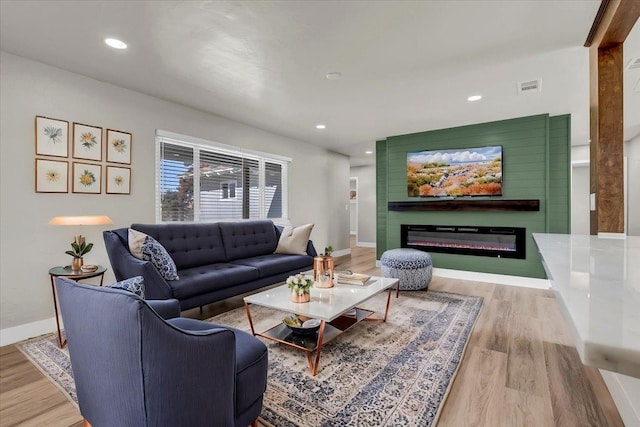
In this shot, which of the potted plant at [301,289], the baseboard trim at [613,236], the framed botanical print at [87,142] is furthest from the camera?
the framed botanical print at [87,142]

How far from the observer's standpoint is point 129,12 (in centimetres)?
210

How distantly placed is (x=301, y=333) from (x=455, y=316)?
1.72 m

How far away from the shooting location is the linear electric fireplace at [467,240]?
4.58m

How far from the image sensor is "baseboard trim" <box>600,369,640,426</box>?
1475 mm

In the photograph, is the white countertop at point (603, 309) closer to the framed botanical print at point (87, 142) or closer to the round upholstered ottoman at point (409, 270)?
the round upholstered ottoman at point (409, 270)

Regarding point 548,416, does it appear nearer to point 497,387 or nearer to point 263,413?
point 497,387

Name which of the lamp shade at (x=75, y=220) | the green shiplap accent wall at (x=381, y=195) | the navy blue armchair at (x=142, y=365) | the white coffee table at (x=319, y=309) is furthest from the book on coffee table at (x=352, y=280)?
the green shiplap accent wall at (x=381, y=195)

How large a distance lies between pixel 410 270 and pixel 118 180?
3599 mm

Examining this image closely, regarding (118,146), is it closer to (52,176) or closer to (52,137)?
(52,137)

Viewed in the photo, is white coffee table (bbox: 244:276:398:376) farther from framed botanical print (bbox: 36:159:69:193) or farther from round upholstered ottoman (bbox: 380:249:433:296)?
framed botanical print (bbox: 36:159:69:193)

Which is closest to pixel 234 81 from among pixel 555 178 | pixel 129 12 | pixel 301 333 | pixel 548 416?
pixel 129 12

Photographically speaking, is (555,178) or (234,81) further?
(555,178)

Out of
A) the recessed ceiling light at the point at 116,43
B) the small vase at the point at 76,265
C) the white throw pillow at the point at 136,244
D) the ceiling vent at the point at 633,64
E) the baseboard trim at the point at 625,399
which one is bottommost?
the baseboard trim at the point at 625,399

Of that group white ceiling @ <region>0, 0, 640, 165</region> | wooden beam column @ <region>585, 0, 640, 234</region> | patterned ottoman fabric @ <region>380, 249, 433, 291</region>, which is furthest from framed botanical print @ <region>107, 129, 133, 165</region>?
wooden beam column @ <region>585, 0, 640, 234</region>
